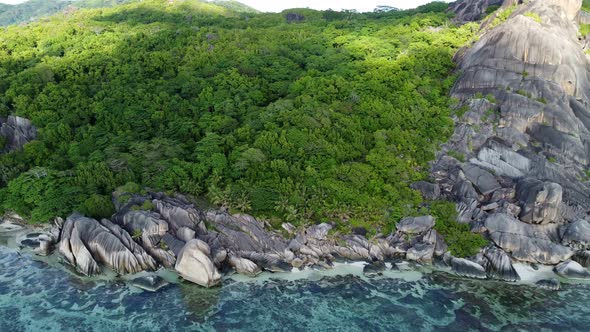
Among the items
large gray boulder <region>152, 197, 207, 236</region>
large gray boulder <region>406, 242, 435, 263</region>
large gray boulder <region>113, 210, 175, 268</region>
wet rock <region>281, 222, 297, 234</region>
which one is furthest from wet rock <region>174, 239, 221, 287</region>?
large gray boulder <region>406, 242, 435, 263</region>

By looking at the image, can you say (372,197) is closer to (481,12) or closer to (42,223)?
(42,223)

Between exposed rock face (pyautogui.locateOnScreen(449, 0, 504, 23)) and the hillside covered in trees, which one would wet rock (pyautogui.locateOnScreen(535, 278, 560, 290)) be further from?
exposed rock face (pyautogui.locateOnScreen(449, 0, 504, 23))

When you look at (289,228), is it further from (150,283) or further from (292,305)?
(150,283)

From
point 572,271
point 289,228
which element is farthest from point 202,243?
point 572,271

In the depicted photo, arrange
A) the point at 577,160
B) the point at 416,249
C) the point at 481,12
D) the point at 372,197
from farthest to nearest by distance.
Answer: the point at 481,12 < the point at 577,160 < the point at 372,197 < the point at 416,249

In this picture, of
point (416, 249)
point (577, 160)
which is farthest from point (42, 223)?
point (577, 160)

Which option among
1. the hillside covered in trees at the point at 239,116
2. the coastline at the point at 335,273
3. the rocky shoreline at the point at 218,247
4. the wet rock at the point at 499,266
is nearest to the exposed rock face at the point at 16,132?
the hillside covered in trees at the point at 239,116
